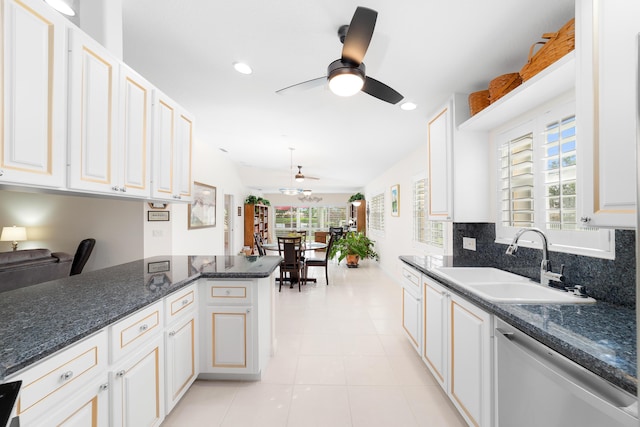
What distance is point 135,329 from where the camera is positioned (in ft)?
4.42

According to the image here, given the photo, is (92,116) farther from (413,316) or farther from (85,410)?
(413,316)

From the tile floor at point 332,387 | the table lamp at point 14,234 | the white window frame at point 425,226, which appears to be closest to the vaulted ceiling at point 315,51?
the white window frame at point 425,226

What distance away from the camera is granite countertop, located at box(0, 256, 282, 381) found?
916 millimetres

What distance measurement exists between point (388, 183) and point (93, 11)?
557 cm

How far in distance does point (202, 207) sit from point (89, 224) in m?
1.85

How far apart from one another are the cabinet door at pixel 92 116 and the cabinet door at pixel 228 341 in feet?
3.83

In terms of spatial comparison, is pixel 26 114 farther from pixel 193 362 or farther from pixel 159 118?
pixel 193 362

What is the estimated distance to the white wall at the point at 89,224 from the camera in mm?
3291

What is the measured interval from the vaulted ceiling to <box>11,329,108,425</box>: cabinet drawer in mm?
1911

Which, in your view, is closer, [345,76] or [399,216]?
[345,76]

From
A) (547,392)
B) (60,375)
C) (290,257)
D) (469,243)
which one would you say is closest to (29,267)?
(60,375)

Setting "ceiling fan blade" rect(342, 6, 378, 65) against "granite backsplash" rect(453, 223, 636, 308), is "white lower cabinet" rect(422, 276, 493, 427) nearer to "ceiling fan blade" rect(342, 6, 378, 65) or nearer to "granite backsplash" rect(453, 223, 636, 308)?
"granite backsplash" rect(453, 223, 636, 308)

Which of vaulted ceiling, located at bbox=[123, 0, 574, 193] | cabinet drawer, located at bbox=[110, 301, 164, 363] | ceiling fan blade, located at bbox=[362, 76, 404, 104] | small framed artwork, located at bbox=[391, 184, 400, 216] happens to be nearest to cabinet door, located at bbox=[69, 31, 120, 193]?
vaulted ceiling, located at bbox=[123, 0, 574, 193]

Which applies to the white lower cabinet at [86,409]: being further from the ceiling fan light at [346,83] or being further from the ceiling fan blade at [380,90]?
the ceiling fan blade at [380,90]
